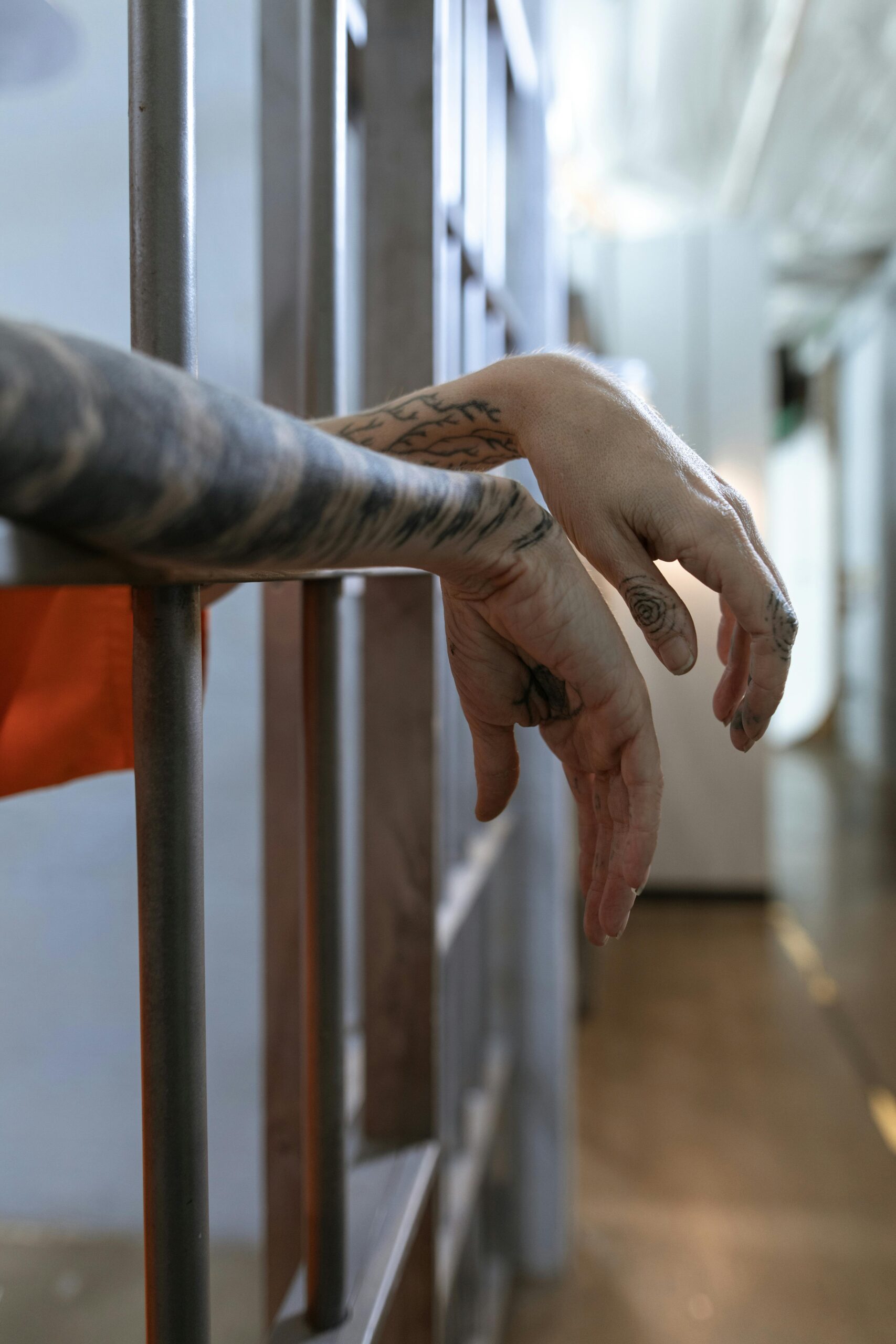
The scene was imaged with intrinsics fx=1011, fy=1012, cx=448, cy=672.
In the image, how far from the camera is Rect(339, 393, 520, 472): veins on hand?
2.02ft

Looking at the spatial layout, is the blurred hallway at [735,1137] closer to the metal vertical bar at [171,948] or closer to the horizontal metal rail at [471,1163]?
the horizontal metal rail at [471,1163]

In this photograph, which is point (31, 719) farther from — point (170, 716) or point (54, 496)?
point (54, 496)

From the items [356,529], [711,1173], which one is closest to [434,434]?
[356,529]

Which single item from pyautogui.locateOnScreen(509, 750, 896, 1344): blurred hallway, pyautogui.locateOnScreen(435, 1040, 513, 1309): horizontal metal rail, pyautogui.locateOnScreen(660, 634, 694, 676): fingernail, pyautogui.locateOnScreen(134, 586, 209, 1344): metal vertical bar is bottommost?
pyautogui.locateOnScreen(509, 750, 896, 1344): blurred hallway

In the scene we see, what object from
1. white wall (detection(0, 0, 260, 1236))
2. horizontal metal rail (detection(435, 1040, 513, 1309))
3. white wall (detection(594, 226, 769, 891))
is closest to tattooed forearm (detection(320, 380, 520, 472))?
white wall (detection(0, 0, 260, 1236))

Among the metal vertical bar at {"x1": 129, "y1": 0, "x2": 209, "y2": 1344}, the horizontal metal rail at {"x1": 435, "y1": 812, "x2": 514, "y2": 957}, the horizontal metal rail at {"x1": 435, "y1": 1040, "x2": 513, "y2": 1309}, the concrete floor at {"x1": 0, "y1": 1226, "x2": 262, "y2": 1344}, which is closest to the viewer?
the metal vertical bar at {"x1": 129, "y1": 0, "x2": 209, "y2": 1344}

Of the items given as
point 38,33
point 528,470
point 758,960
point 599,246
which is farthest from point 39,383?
Answer: point 599,246

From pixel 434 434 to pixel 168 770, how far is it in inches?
11.8

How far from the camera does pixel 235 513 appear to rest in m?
0.31

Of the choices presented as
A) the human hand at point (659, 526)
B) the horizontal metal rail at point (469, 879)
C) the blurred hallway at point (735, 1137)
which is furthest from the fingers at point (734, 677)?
the blurred hallway at point (735, 1137)

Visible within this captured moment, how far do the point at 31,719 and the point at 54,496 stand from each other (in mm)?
410

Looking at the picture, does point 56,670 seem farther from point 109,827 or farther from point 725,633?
point 109,827

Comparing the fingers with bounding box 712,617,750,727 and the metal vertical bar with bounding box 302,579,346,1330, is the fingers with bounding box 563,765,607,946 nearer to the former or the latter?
the fingers with bounding box 712,617,750,727

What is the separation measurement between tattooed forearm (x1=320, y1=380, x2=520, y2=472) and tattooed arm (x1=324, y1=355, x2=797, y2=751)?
2 cm
